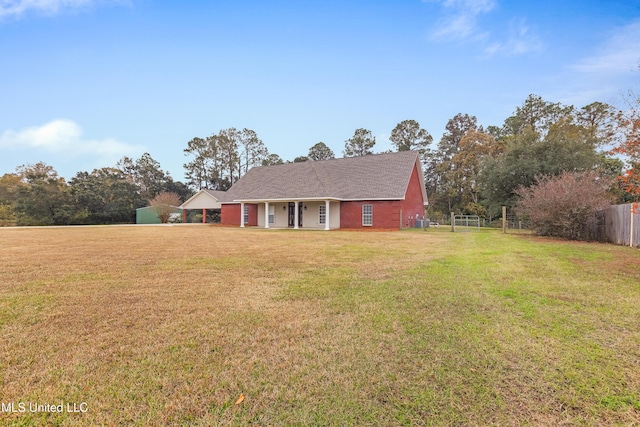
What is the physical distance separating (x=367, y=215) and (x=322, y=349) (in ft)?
64.7

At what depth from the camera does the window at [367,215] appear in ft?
72.6

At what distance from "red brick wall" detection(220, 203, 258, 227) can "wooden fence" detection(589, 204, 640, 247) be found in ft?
74.6

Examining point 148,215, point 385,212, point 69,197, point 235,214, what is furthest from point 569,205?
point 69,197

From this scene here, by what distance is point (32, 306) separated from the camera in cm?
408

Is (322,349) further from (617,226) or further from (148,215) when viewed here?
(148,215)

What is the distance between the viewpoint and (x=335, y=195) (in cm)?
2252

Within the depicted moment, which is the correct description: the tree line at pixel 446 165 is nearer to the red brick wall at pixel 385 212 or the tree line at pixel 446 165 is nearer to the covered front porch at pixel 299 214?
the red brick wall at pixel 385 212

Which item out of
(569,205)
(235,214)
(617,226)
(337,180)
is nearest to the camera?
(617,226)

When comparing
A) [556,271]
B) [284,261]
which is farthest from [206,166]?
[556,271]

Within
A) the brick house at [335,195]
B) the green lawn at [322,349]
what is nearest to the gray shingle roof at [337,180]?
the brick house at [335,195]

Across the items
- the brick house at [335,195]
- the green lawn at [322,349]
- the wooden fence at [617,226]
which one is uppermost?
the brick house at [335,195]

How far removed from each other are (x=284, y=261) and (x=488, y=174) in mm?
25889

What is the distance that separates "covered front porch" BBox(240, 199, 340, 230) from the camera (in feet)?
76.0

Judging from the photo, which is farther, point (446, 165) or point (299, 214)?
point (446, 165)
